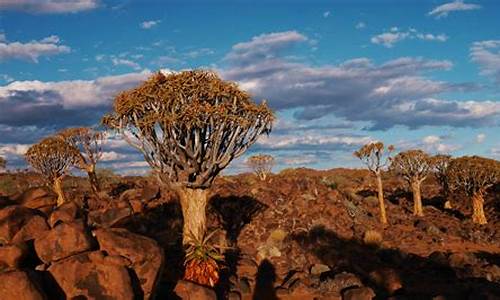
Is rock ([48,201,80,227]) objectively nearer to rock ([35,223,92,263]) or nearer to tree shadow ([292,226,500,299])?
rock ([35,223,92,263])

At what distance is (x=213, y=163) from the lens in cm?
1703

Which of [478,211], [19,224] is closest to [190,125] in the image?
[19,224]

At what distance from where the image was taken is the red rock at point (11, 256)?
12195 millimetres

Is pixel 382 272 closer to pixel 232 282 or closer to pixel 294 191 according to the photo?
pixel 232 282

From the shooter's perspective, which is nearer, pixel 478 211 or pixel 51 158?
pixel 51 158

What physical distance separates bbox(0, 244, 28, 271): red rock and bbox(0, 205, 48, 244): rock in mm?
1518

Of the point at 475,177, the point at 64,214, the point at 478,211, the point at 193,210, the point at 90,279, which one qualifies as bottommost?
the point at 478,211

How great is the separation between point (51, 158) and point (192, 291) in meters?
18.2

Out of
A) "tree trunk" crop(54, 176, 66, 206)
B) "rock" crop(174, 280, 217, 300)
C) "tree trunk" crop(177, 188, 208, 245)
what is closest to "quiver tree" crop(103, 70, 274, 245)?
"tree trunk" crop(177, 188, 208, 245)

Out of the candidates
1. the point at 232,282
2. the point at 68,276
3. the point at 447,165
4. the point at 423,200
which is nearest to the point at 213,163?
the point at 232,282

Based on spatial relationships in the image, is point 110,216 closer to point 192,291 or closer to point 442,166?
point 192,291

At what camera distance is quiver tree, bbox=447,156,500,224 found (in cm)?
3156

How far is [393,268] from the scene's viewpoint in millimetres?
19891

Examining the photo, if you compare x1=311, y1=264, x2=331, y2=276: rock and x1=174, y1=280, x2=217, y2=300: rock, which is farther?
x1=311, y1=264, x2=331, y2=276: rock
